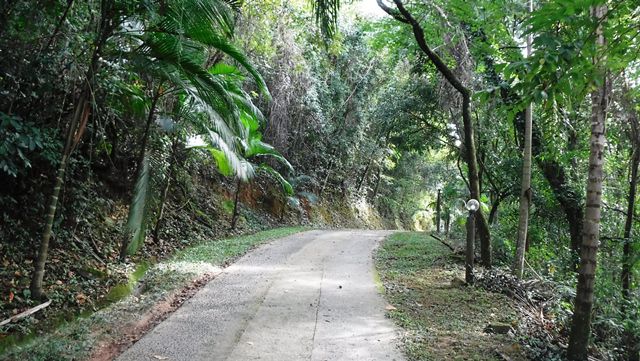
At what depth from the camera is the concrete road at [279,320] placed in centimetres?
461

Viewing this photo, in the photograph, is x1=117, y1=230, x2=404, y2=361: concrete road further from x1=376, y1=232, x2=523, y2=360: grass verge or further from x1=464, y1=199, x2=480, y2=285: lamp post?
x1=464, y1=199, x2=480, y2=285: lamp post

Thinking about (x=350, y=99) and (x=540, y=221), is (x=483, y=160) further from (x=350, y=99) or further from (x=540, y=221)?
(x=350, y=99)

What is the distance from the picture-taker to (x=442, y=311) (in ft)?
20.8

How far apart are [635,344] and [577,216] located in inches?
169

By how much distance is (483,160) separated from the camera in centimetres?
1405

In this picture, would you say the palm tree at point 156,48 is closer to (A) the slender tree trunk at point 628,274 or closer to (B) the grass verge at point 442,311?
(B) the grass verge at point 442,311

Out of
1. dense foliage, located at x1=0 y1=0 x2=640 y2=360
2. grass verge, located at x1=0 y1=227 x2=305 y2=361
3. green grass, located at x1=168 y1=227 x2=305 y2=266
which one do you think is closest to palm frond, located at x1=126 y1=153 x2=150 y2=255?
dense foliage, located at x1=0 y1=0 x2=640 y2=360

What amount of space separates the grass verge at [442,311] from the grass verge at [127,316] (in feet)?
9.76

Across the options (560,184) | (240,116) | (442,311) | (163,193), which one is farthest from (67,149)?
(560,184)

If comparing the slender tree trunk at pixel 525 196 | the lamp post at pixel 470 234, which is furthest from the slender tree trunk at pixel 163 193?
the slender tree trunk at pixel 525 196

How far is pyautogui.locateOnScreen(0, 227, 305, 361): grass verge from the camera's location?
408cm

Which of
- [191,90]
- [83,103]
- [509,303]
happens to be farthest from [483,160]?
[83,103]

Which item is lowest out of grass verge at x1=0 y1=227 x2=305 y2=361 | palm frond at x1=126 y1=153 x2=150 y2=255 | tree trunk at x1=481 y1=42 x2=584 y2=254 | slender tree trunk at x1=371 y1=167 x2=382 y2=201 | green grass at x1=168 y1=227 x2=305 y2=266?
grass verge at x1=0 y1=227 x2=305 y2=361

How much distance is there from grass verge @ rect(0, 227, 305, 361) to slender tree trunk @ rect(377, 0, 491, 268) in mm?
4863
